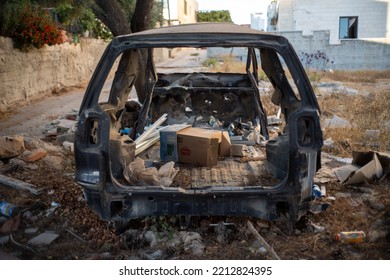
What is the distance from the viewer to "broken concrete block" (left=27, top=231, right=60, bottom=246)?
3.43 metres

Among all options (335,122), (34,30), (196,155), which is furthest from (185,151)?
(34,30)

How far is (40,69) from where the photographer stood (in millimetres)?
11867

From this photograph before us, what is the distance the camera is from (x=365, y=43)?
20.4 meters

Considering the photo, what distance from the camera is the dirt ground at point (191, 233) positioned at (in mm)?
3227

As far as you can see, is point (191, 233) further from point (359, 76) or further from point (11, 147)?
point (359, 76)

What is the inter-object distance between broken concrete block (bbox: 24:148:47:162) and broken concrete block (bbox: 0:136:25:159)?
0.57 ft

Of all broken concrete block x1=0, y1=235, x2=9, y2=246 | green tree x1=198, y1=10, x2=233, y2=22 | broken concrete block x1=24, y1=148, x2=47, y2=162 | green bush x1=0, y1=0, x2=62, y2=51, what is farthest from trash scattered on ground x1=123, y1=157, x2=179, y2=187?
green tree x1=198, y1=10, x2=233, y2=22

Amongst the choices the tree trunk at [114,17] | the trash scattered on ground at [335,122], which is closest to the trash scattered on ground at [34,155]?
the tree trunk at [114,17]

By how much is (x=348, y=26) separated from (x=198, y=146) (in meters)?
21.9

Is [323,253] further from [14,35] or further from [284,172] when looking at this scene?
[14,35]

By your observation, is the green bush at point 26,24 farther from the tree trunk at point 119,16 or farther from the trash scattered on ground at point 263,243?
the trash scattered on ground at point 263,243

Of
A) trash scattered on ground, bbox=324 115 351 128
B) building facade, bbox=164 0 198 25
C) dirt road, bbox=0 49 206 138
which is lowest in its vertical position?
dirt road, bbox=0 49 206 138

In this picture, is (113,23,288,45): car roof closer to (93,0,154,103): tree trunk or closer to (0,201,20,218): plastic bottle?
(0,201,20,218): plastic bottle

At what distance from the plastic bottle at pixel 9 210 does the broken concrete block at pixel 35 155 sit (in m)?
1.60
